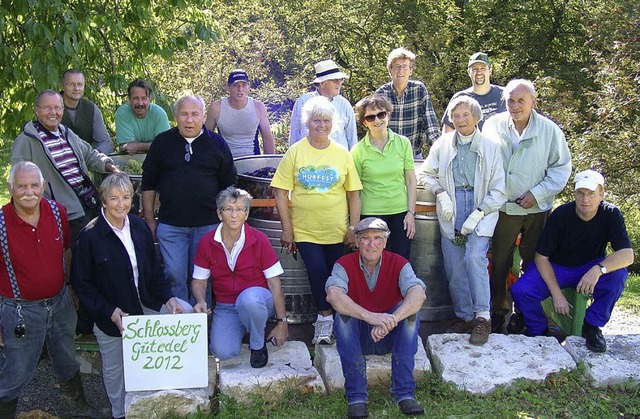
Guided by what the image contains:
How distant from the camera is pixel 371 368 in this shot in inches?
180

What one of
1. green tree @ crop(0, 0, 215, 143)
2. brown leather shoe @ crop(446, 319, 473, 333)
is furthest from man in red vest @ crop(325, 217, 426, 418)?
green tree @ crop(0, 0, 215, 143)

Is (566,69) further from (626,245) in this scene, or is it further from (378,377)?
(378,377)

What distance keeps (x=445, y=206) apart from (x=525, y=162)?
0.72m

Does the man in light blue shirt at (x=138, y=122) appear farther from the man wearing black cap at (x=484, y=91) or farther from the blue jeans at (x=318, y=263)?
the man wearing black cap at (x=484, y=91)

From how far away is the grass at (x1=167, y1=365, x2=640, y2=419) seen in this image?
4211 millimetres

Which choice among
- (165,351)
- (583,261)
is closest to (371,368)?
(165,351)

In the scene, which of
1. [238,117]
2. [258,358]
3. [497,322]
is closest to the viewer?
[258,358]

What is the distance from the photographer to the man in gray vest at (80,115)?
17.4 ft

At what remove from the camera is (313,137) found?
471cm

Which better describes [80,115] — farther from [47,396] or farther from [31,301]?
[47,396]

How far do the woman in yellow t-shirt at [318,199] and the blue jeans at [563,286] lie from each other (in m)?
A: 1.43

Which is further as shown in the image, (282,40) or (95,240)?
(282,40)

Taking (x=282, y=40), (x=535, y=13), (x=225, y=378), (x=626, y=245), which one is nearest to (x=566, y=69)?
(x=535, y=13)

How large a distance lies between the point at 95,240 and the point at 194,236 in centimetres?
87
